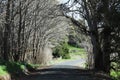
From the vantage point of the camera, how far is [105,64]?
122 feet

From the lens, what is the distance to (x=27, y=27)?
52.5 m

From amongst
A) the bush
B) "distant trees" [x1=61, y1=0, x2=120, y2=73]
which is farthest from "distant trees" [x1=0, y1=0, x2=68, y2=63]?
the bush

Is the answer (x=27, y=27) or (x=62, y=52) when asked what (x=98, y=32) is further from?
(x=62, y=52)

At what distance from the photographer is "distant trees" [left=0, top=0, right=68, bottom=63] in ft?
125

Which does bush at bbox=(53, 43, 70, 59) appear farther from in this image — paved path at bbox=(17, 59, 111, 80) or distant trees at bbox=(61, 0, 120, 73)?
paved path at bbox=(17, 59, 111, 80)

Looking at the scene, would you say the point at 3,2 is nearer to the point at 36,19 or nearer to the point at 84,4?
the point at 84,4

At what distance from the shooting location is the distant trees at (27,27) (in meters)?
38.2

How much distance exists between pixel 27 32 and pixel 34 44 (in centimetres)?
811

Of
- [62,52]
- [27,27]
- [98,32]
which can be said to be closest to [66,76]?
[98,32]

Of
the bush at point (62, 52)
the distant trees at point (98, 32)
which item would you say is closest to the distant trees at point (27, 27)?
the distant trees at point (98, 32)

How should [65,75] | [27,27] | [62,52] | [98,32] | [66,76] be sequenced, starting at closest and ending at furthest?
[66,76]
[65,75]
[98,32]
[27,27]
[62,52]

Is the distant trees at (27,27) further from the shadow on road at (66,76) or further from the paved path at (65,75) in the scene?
the shadow on road at (66,76)

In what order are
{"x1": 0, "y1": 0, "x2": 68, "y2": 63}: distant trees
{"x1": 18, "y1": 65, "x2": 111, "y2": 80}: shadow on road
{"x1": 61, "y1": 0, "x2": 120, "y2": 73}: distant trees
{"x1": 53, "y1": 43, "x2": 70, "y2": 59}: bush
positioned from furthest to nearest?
{"x1": 53, "y1": 43, "x2": 70, "y2": 59}: bush < {"x1": 0, "y1": 0, "x2": 68, "y2": 63}: distant trees < {"x1": 61, "y1": 0, "x2": 120, "y2": 73}: distant trees < {"x1": 18, "y1": 65, "x2": 111, "y2": 80}: shadow on road

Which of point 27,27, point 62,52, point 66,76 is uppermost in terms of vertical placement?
point 27,27
